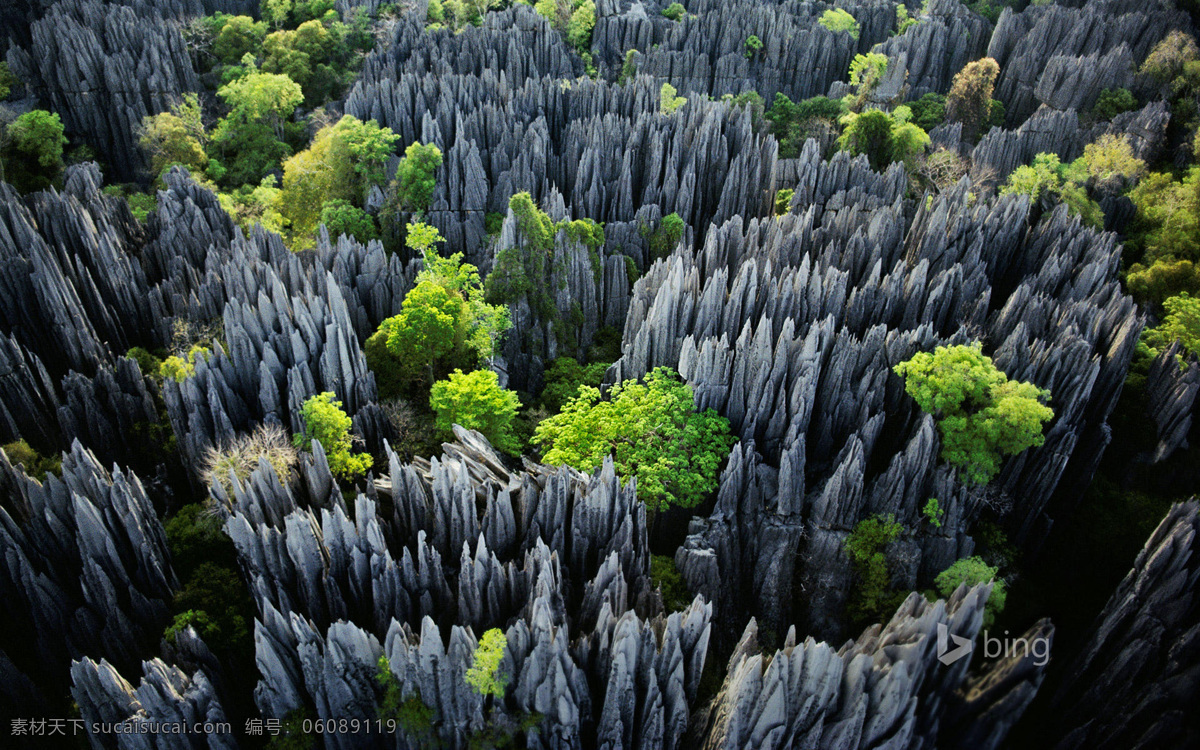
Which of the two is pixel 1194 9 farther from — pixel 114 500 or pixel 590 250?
pixel 114 500

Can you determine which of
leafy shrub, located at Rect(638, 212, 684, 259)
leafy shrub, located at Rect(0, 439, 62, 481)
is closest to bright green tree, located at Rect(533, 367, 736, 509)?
leafy shrub, located at Rect(638, 212, 684, 259)

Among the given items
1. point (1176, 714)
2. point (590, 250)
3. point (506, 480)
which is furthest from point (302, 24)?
point (1176, 714)

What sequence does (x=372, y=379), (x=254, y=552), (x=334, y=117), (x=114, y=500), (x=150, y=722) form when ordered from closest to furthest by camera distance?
(x=150, y=722), (x=254, y=552), (x=114, y=500), (x=372, y=379), (x=334, y=117)

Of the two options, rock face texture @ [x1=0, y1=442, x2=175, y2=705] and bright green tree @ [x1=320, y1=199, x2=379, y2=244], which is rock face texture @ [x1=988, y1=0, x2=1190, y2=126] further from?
rock face texture @ [x1=0, y1=442, x2=175, y2=705]

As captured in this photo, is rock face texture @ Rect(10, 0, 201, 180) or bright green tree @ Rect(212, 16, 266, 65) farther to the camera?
bright green tree @ Rect(212, 16, 266, 65)

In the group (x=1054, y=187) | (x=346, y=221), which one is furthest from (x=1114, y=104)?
(x=346, y=221)

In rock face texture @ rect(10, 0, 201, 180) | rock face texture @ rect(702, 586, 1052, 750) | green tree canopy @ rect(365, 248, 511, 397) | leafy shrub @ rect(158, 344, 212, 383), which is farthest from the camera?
rock face texture @ rect(10, 0, 201, 180)

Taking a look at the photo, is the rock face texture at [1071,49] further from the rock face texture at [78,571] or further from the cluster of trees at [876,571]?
the rock face texture at [78,571]
